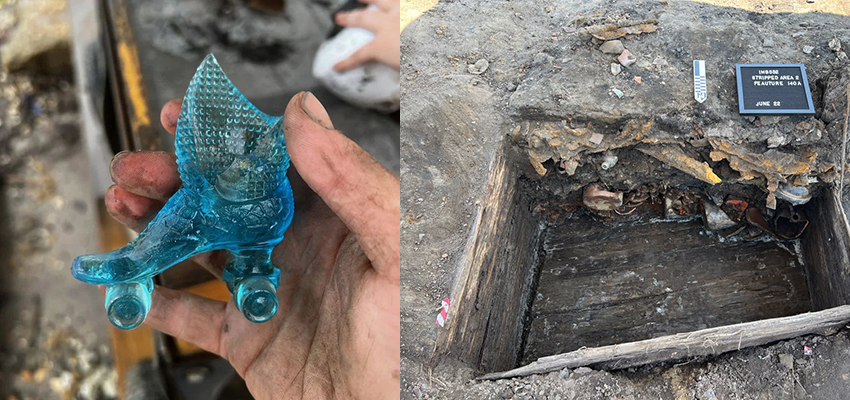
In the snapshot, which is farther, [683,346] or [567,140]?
[567,140]

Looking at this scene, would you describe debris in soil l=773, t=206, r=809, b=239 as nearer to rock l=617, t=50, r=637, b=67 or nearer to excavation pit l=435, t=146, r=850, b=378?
excavation pit l=435, t=146, r=850, b=378

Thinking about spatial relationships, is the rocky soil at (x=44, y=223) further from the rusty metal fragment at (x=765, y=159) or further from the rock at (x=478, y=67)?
the rusty metal fragment at (x=765, y=159)

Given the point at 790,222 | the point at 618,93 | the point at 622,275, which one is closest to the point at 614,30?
the point at 618,93

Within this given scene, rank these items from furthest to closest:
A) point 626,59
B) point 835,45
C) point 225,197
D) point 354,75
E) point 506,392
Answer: point 835,45 < point 626,59 < point 354,75 < point 506,392 < point 225,197

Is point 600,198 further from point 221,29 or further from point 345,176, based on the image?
point 345,176

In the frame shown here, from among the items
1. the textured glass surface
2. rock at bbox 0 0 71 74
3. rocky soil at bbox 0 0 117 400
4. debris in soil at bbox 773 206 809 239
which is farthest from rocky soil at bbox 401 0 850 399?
rock at bbox 0 0 71 74

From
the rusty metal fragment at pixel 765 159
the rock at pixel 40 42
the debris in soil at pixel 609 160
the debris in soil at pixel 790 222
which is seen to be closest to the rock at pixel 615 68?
the debris in soil at pixel 609 160
